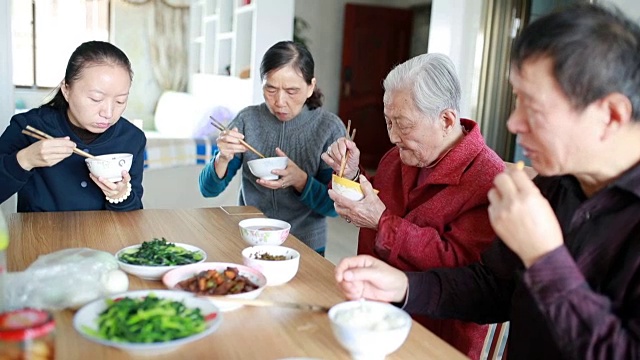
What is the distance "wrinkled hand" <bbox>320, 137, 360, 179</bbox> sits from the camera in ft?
5.96

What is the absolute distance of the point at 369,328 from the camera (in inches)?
39.0

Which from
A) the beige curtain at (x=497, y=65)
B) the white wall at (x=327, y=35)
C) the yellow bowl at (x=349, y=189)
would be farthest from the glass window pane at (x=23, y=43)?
the yellow bowl at (x=349, y=189)

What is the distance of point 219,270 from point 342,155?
0.66 metres

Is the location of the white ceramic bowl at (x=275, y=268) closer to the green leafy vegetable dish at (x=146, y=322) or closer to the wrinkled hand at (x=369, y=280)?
the wrinkled hand at (x=369, y=280)

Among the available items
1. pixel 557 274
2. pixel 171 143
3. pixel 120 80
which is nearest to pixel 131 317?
pixel 557 274

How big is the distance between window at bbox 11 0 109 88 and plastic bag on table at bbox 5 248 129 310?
5578 millimetres

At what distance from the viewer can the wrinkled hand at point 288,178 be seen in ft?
6.22

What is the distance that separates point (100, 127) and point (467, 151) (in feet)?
3.71

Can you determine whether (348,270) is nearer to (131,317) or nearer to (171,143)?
(131,317)

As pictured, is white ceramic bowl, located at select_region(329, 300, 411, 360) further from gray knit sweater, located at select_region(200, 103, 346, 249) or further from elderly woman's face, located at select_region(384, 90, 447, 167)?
gray knit sweater, located at select_region(200, 103, 346, 249)

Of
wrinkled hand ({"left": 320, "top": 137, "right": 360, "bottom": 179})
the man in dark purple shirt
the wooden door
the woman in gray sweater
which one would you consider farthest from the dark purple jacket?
the wooden door

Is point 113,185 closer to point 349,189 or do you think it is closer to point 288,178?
point 288,178

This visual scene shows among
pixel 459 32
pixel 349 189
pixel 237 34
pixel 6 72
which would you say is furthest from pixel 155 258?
pixel 237 34

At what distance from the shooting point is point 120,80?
181 cm
